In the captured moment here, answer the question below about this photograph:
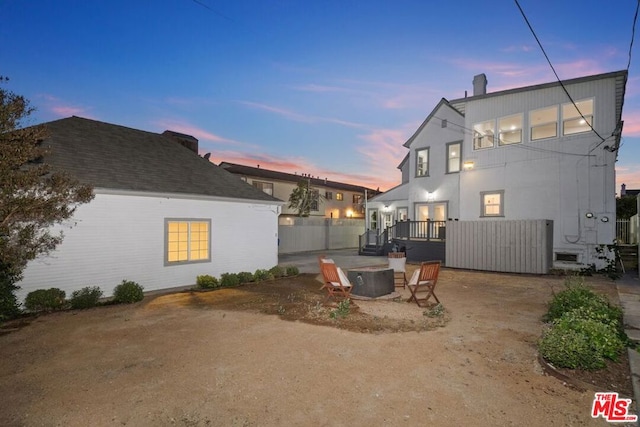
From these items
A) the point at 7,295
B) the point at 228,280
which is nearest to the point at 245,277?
the point at 228,280

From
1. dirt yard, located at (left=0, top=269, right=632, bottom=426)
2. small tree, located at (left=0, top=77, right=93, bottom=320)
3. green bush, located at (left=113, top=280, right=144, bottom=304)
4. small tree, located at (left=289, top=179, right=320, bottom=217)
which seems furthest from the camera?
small tree, located at (left=289, top=179, right=320, bottom=217)

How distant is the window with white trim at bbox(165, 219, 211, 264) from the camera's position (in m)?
10.5

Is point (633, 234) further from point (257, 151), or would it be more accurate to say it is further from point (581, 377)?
point (257, 151)

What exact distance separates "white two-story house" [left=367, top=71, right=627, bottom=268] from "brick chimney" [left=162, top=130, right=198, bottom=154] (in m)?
13.3

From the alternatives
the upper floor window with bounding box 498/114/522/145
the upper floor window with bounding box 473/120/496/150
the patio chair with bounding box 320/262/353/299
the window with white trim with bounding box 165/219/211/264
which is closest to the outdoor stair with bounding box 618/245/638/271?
the upper floor window with bounding box 498/114/522/145

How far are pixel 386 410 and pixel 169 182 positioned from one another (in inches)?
389

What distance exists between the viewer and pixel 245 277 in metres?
11.6

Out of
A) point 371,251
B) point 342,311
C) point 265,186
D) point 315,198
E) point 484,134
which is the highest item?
point 484,134

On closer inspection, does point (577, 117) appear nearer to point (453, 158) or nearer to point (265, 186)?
point (453, 158)

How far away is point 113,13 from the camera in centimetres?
900

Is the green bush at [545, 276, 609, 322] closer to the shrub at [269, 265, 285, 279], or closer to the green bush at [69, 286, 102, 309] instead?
the shrub at [269, 265, 285, 279]

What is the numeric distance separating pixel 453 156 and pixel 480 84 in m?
4.33

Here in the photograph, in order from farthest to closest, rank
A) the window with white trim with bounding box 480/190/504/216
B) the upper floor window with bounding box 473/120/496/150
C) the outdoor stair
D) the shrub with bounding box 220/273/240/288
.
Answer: the upper floor window with bounding box 473/120/496/150 < the window with white trim with bounding box 480/190/504/216 < the outdoor stair < the shrub with bounding box 220/273/240/288

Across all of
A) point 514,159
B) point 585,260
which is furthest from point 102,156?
point 585,260
